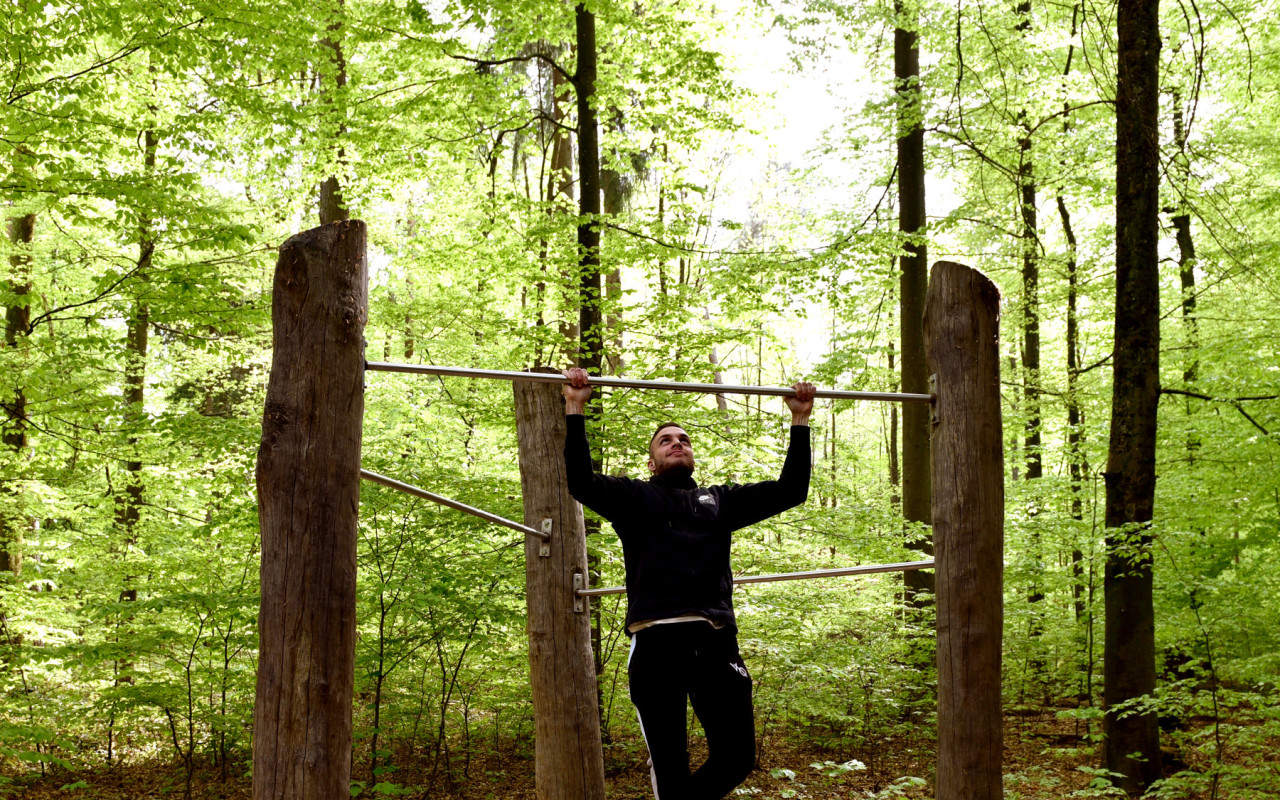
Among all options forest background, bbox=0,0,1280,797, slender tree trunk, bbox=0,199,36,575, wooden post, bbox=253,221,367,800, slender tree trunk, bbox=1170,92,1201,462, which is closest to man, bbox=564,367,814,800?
wooden post, bbox=253,221,367,800

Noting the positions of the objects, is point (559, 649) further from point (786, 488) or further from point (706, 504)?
point (786, 488)

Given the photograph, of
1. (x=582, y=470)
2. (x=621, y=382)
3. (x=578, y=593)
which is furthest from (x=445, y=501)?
(x=578, y=593)

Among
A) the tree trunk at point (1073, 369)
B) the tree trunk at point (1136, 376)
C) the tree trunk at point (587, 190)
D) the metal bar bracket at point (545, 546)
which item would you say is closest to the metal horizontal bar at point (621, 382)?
the metal bar bracket at point (545, 546)

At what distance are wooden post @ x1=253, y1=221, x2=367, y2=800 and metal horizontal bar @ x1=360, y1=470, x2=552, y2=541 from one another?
0.25 m

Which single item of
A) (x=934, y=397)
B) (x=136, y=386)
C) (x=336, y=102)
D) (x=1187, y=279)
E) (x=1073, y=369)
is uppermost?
(x=336, y=102)

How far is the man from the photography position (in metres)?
2.65

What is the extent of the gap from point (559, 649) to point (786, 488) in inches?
54.7

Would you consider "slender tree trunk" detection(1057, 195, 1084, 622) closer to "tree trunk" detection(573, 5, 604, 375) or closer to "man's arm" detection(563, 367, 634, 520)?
"tree trunk" detection(573, 5, 604, 375)

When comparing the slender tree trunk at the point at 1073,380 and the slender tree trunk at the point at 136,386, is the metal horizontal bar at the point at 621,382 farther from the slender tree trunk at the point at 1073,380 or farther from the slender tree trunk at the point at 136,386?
the slender tree trunk at the point at 1073,380

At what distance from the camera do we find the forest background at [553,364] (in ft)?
21.1

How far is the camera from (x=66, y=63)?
9344 mm

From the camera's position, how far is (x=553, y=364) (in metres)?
8.54

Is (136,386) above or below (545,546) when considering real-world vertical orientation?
above

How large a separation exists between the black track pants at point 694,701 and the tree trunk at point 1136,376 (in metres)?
4.03
